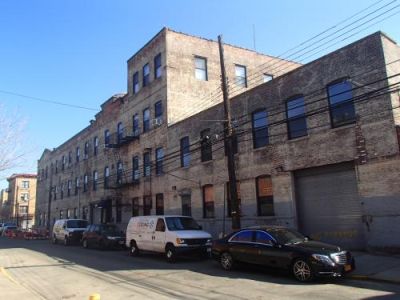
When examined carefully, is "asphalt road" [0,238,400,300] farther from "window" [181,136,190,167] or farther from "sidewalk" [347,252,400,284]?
"window" [181,136,190,167]

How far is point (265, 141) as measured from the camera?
70.2 feet

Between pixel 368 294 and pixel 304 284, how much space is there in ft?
6.17

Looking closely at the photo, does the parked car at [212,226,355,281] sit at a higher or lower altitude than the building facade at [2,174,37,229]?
lower

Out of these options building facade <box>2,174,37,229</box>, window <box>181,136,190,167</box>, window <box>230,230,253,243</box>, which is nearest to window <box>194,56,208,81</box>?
window <box>181,136,190,167</box>

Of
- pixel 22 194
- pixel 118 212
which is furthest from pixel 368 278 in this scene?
pixel 22 194

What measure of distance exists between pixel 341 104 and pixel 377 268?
7.05 metres

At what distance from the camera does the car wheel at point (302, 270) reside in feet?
38.8

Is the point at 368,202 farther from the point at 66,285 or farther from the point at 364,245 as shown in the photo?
the point at 66,285

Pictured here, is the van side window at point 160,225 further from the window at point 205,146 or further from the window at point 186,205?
the window at point 186,205

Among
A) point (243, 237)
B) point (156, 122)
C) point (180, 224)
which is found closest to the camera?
point (243, 237)

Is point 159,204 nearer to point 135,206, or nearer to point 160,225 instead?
point 135,206

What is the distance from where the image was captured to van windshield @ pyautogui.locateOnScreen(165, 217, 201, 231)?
18953mm

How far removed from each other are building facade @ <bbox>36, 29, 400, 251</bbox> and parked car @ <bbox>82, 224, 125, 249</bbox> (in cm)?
417

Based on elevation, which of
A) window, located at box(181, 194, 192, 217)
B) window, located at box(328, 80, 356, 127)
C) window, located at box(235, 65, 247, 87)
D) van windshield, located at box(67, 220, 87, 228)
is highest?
window, located at box(235, 65, 247, 87)
